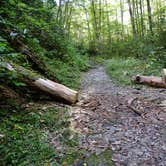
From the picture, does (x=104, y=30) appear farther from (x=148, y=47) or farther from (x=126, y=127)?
(x=126, y=127)

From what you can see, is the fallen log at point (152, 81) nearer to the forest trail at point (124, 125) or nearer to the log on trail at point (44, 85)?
the forest trail at point (124, 125)

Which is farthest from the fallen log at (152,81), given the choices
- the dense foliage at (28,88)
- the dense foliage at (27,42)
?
the dense foliage at (27,42)

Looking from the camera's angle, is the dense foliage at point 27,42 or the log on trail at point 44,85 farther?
the dense foliage at point 27,42


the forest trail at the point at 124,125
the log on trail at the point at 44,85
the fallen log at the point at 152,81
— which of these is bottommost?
A: the forest trail at the point at 124,125

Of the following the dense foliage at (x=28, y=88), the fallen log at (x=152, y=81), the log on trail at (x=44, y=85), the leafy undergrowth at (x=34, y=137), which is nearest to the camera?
the leafy undergrowth at (x=34, y=137)

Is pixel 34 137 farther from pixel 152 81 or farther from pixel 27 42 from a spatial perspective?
pixel 152 81

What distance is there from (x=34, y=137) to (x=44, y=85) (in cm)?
173

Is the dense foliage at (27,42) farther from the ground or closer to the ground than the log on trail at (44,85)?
A: farther from the ground

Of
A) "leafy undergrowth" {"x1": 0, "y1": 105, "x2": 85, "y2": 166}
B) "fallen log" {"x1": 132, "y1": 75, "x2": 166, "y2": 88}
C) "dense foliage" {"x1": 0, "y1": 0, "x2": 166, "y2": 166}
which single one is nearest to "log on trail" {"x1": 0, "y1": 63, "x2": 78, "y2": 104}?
"dense foliage" {"x1": 0, "y1": 0, "x2": 166, "y2": 166}

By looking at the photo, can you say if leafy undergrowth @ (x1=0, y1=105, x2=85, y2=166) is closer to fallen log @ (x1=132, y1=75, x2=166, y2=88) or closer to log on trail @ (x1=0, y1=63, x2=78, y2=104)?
log on trail @ (x1=0, y1=63, x2=78, y2=104)

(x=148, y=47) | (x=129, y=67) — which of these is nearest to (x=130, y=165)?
(x=129, y=67)

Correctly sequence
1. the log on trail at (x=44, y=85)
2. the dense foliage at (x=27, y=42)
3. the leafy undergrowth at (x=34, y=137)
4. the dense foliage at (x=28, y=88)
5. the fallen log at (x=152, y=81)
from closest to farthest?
the leafy undergrowth at (x=34, y=137)
the dense foliage at (x=28, y=88)
the log on trail at (x=44, y=85)
the dense foliage at (x=27, y=42)
the fallen log at (x=152, y=81)

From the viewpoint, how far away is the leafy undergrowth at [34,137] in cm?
317

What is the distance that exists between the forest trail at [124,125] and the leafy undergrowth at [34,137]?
259mm
